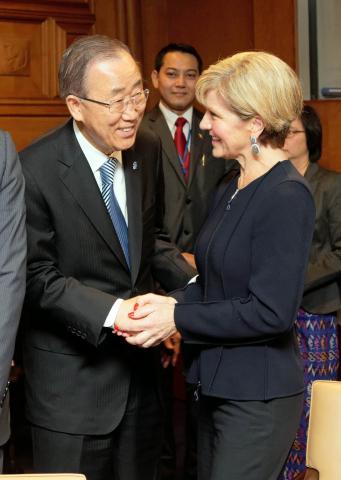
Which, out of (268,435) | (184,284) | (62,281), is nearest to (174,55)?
(184,284)

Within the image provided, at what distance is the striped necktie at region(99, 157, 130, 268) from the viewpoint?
2.79 metres

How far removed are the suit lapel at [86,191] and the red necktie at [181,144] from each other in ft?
5.69

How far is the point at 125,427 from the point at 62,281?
53 cm

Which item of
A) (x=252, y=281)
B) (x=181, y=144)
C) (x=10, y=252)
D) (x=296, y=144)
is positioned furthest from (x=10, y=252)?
(x=181, y=144)

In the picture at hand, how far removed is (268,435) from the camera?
2389 mm

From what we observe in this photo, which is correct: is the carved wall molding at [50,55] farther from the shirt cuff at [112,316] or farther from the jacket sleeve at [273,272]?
the jacket sleeve at [273,272]

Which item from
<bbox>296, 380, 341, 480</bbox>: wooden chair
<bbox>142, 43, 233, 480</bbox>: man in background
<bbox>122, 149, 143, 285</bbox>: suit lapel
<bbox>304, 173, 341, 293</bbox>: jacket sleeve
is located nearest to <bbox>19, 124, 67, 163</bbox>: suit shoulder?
<bbox>122, 149, 143, 285</bbox>: suit lapel

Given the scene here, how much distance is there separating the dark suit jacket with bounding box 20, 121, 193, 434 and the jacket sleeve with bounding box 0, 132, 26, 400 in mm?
202

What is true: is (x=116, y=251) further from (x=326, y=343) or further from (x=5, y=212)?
(x=326, y=343)

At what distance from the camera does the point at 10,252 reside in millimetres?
2436

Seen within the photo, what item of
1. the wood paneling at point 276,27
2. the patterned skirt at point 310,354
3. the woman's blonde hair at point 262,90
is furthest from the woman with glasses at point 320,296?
the woman's blonde hair at point 262,90

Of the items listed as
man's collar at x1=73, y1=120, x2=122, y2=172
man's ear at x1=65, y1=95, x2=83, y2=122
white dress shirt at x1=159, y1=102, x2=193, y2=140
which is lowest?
white dress shirt at x1=159, y1=102, x2=193, y2=140

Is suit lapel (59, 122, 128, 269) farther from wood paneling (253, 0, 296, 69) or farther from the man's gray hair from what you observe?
wood paneling (253, 0, 296, 69)

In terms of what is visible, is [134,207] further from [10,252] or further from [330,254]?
[330,254]
